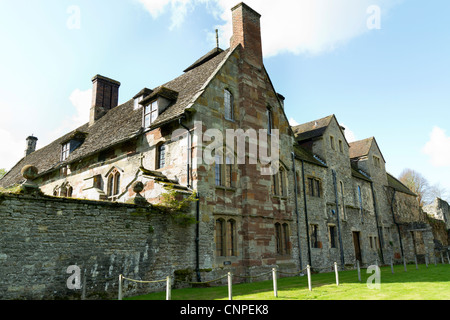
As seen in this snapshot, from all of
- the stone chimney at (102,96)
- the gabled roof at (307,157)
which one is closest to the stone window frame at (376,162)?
the gabled roof at (307,157)

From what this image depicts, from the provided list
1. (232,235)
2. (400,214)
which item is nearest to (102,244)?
(232,235)

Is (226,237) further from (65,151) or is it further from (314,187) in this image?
(65,151)

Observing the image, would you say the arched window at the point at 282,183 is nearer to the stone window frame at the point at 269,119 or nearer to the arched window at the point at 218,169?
the stone window frame at the point at 269,119

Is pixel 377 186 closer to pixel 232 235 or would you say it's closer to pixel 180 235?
pixel 232 235

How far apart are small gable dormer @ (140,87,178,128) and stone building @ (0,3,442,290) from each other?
55mm

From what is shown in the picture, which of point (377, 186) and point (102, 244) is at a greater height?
point (377, 186)

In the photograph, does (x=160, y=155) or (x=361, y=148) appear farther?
(x=361, y=148)

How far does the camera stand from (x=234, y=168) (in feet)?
56.3

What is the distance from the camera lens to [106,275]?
11594mm

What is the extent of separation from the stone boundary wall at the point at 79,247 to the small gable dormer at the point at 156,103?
627 cm

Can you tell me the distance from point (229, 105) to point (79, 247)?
34.1 feet

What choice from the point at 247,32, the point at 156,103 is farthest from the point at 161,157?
the point at 247,32

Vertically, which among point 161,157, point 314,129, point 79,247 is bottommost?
point 79,247
